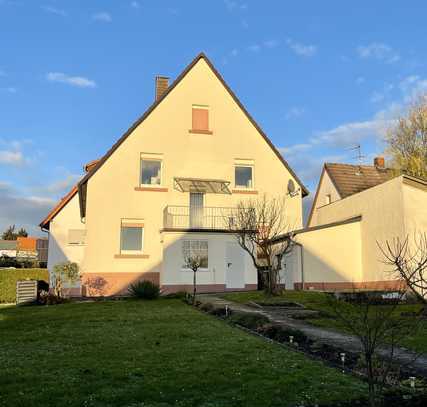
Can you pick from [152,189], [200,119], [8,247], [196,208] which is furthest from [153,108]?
[8,247]

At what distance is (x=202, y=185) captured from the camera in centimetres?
2598

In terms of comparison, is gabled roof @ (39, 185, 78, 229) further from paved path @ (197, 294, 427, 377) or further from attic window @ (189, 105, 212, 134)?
paved path @ (197, 294, 427, 377)

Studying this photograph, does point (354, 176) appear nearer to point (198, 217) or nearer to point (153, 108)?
point (198, 217)

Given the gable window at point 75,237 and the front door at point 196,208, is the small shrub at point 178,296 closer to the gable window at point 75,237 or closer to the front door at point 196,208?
the front door at point 196,208

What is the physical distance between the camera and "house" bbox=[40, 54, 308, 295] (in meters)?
24.2

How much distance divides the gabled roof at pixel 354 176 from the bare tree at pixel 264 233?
8.71 m

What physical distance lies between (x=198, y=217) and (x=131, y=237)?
12.4 ft

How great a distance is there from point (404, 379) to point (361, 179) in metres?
30.7

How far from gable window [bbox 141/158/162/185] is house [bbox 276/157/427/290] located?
807 centimetres

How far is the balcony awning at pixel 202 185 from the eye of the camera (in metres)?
25.7

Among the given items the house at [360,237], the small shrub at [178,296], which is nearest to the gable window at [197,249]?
the small shrub at [178,296]

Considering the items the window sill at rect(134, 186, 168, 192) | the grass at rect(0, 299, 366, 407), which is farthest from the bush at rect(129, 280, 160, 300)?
the grass at rect(0, 299, 366, 407)

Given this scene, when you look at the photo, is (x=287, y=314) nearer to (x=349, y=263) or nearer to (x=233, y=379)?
(x=233, y=379)

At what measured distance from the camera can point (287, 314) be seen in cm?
1385
